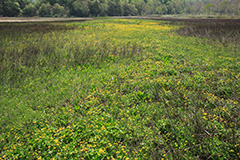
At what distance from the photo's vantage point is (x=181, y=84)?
7.34m

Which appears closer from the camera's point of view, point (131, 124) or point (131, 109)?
point (131, 124)

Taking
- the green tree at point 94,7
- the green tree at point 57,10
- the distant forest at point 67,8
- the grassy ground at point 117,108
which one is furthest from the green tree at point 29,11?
the grassy ground at point 117,108

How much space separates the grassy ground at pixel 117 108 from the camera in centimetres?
396

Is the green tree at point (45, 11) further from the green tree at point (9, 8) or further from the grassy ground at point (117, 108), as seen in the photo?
the grassy ground at point (117, 108)

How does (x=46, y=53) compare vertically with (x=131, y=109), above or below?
above

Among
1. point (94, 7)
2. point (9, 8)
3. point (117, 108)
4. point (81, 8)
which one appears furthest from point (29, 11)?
point (117, 108)

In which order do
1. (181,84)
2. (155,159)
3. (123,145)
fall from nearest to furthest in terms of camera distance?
(155,159), (123,145), (181,84)

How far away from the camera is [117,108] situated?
571cm

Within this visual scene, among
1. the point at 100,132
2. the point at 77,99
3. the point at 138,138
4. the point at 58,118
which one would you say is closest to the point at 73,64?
the point at 77,99

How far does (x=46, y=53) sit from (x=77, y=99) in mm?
6892

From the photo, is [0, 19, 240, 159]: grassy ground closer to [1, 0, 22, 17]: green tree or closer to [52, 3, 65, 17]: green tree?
[1, 0, 22, 17]: green tree

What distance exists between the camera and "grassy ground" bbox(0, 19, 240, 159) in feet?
13.0

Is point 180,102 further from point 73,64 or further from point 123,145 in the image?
point 73,64

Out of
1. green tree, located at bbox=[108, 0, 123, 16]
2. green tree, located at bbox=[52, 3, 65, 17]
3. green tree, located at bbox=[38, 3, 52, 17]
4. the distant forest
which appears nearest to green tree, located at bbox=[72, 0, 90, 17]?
the distant forest
